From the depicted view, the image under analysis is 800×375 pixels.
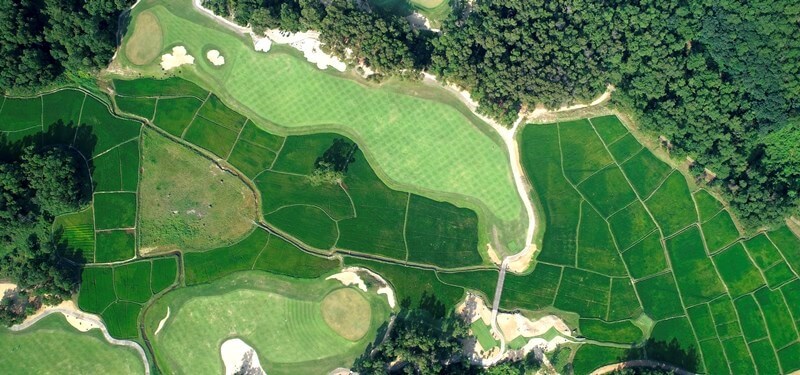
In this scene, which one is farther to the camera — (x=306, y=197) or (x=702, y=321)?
(x=306, y=197)

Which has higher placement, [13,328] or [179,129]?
[179,129]

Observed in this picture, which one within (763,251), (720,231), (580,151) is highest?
(580,151)

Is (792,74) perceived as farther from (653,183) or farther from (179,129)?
(179,129)

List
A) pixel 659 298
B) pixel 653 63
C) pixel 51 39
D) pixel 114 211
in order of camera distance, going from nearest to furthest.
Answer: pixel 653 63
pixel 51 39
pixel 659 298
pixel 114 211

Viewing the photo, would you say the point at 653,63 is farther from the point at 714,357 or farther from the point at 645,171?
the point at 714,357

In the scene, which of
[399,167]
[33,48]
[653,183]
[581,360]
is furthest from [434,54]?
[33,48]

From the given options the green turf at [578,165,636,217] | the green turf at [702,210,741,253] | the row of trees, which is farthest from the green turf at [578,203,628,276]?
the row of trees

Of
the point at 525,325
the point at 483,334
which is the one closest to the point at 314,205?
the point at 483,334

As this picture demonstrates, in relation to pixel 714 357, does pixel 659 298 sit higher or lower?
higher

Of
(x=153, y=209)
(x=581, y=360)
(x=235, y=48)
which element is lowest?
(x=581, y=360)
